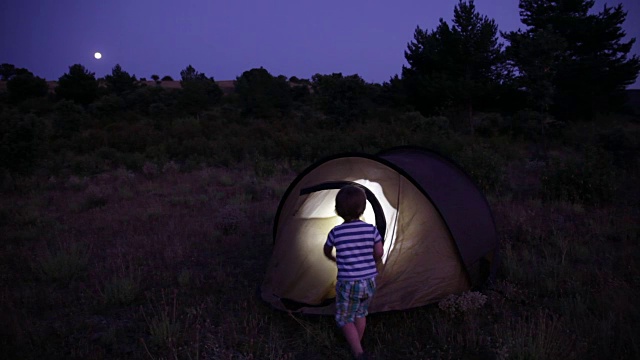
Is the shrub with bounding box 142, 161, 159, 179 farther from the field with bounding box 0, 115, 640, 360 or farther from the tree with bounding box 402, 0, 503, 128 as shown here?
the tree with bounding box 402, 0, 503, 128

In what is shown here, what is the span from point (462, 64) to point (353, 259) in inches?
1108

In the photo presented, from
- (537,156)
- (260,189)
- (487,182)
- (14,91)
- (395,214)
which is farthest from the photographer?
(14,91)

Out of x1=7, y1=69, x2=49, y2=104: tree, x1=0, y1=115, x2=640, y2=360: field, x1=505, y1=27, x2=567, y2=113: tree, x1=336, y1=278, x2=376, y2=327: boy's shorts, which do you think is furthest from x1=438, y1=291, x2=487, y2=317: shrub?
x1=7, y1=69, x2=49, y2=104: tree

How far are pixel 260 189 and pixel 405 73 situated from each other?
26158mm

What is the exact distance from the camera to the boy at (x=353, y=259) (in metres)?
3.45

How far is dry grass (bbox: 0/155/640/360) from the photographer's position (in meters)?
3.67

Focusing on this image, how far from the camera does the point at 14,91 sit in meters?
33.4

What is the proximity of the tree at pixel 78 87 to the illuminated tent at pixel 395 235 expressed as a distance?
3448 centimetres

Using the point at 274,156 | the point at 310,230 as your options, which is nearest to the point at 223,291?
the point at 310,230

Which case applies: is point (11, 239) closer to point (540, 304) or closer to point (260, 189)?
point (260, 189)

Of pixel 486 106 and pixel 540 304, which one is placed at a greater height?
pixel 486 106

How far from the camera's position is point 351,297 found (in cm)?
350

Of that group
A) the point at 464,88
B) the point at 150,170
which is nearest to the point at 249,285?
the point at 150,170

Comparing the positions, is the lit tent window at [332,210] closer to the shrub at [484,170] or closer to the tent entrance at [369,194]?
the tent entrance at [369,194]
